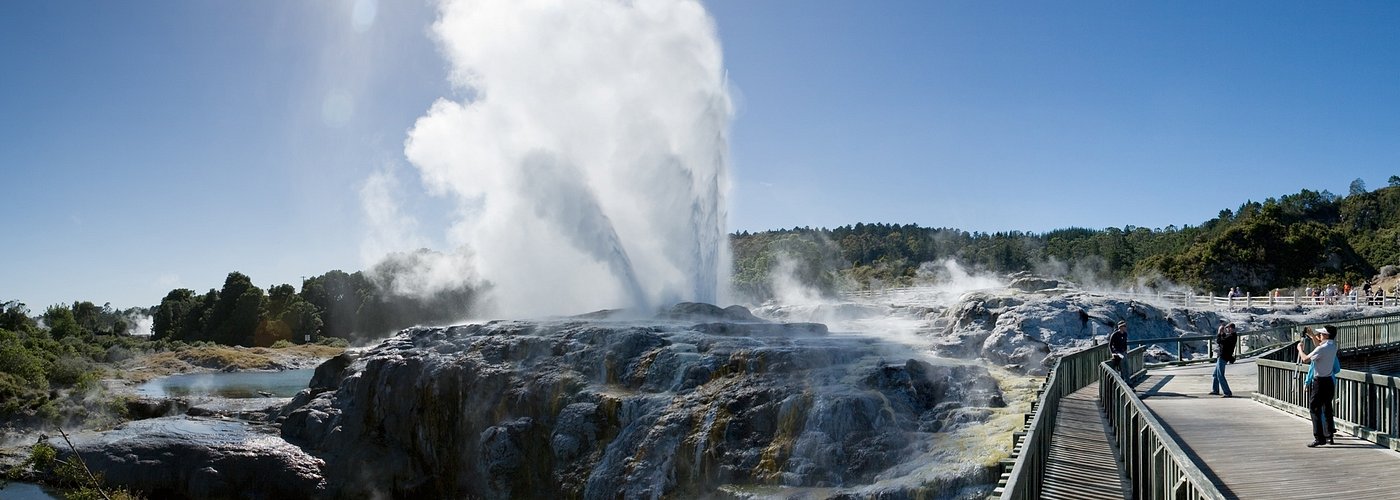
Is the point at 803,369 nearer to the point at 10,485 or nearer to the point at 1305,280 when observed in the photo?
the point at 10,485

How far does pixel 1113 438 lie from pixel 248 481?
29181mm

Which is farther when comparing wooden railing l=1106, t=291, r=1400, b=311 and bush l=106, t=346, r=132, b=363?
bush l=106, t=346, r=132, b=363

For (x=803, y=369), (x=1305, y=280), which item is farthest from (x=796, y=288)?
(x=803, y=369)

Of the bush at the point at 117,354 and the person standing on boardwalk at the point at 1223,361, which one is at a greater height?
the person standing on boardwalk at the point at 1223,361

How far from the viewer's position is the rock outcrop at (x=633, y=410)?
70.9 feet

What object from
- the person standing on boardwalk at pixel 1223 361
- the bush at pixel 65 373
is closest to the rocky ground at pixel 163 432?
the bush at pixel 65 373

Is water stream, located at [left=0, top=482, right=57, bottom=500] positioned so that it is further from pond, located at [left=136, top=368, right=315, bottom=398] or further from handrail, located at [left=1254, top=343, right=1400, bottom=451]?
handrail, located at [left=1254, top=343, right=1400, bottom=451]

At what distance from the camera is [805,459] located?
21125 millimetres

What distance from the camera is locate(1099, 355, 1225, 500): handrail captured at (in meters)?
5.81

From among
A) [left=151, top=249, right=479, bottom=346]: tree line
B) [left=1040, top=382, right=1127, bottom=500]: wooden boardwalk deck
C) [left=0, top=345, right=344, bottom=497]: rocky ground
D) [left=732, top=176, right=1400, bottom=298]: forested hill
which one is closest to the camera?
[left=1040, top=382, right=1127, bottom=500]: wooden boardwalk deck

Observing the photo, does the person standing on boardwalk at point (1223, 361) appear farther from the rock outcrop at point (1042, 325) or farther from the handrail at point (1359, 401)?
the rock outcrop at point (1042, 325)

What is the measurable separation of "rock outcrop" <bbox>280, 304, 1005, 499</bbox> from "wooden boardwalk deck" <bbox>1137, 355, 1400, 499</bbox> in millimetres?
4984

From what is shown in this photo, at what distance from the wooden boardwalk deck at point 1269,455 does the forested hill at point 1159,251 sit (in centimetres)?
6592

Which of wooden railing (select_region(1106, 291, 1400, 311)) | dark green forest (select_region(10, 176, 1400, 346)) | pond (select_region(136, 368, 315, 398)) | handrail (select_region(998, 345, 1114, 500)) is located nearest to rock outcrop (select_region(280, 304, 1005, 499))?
handrail (select_region(998, 345, 1114, 500))
